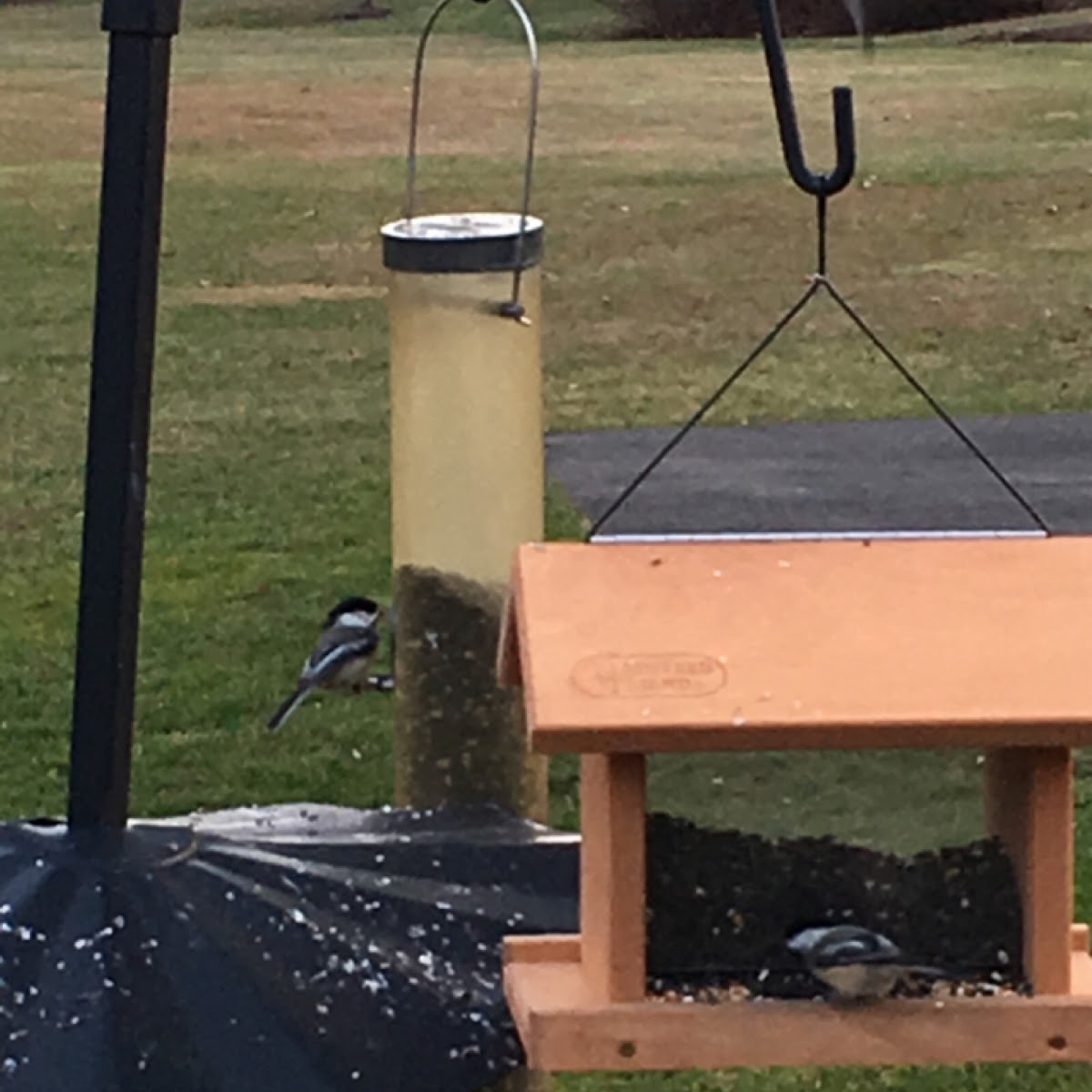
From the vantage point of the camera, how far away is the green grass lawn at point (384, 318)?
19.9 feet

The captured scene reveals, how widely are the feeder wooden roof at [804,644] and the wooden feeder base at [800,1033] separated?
314mm

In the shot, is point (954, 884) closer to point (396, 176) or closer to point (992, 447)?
point (992, 447)

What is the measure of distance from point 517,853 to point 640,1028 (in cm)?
69

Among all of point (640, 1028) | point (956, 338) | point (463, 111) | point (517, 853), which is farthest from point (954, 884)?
point (463, 111)

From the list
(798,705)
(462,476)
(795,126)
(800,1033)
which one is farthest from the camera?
(462,476)

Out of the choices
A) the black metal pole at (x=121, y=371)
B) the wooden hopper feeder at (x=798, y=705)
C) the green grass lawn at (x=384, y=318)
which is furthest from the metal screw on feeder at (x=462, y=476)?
the green grass lawn at (x=384, y=318)

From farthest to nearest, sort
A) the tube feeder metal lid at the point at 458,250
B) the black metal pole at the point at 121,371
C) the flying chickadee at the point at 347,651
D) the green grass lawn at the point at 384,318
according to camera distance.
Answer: the green grass lawn at the point at 384,318, the flying chickadee at the point at 347,651, the tube feeder metal lid at the point at 458,250, the black metal pole at the point at 121,371

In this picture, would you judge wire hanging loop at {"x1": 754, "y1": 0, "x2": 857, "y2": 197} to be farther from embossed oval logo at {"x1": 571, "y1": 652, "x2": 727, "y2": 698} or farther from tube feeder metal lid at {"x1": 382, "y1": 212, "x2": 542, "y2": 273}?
tube feeder metal lid at {"x1": 382, "y1": 212, "x2": 542, "y2": 273}

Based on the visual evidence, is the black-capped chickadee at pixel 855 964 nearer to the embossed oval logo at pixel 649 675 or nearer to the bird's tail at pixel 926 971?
the bird's tail at pixel 926 971

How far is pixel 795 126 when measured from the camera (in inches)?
117

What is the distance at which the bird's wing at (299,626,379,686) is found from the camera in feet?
15.6

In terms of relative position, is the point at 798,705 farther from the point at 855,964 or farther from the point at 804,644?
the point at 855,964

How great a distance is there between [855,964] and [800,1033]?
0.09m

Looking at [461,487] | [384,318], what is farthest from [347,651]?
[384,318]
